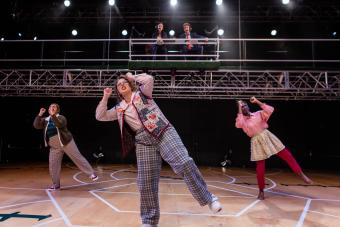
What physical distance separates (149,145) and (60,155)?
10.3 ft

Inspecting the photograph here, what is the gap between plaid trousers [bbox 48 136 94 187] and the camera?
16.9 feet

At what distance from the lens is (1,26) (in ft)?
34.6

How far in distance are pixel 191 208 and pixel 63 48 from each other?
9.67 m

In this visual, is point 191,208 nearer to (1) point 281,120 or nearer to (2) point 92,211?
(2) point 92,211

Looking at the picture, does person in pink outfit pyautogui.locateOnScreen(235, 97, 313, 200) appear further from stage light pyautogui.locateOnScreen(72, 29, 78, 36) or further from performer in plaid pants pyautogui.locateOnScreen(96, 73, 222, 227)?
stage light pyautogui.locateOnScreen(72, 29, 78, 36)

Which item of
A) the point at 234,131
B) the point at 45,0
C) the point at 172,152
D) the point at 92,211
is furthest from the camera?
the point at 234,131

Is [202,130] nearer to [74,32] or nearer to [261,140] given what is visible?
[74,32]

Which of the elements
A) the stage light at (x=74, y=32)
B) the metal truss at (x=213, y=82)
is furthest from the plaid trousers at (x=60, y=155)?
the stage light at (x=74, y=32)

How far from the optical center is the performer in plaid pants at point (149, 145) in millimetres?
2684

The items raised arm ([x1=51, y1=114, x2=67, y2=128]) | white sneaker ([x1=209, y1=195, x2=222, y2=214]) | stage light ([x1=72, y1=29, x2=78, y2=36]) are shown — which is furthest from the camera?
stage light ([x1=72, y1=29, x2=78, y2=36])

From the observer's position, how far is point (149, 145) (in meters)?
2.85

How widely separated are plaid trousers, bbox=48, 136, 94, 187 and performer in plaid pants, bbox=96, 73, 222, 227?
2.42 meters

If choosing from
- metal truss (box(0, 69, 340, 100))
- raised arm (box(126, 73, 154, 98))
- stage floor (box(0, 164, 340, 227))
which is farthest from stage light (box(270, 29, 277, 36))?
raised arm (box(126, 73, 154, 98))

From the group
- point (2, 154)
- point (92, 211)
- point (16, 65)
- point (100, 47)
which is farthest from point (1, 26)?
point (92, 211)
